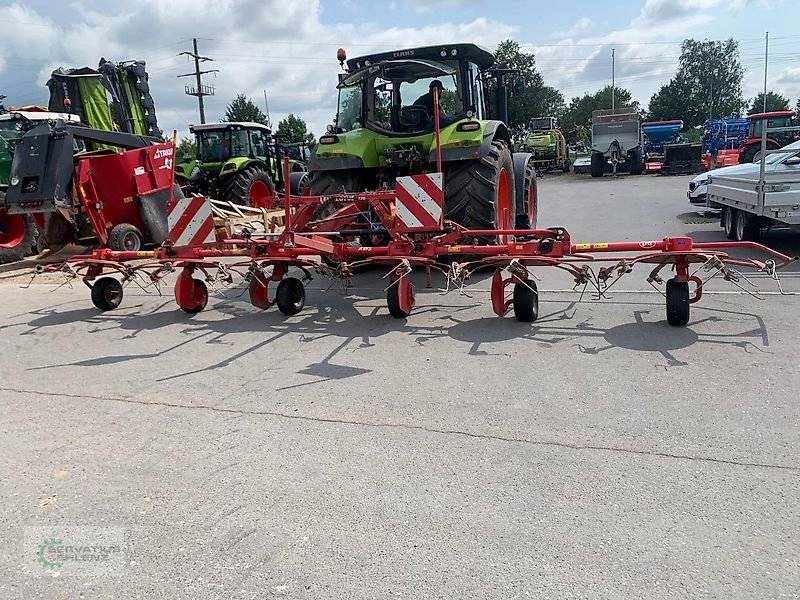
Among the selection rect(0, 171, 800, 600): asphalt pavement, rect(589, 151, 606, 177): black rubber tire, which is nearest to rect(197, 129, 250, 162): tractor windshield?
rect(0, 171, 800, 600): asphalt pavement

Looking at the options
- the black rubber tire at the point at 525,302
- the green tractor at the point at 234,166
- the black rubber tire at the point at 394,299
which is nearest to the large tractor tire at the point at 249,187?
the green tractor at the point at 234,166

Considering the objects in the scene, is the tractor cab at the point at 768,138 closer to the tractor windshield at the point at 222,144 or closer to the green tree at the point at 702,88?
the tractor windshield at the point at 222,144

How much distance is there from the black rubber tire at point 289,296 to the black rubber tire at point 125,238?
4.76m

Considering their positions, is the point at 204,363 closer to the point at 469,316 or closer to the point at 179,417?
the point at 179,417

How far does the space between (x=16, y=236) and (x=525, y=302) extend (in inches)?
378

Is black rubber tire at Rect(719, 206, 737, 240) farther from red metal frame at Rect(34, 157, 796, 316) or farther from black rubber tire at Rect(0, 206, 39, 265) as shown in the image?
black rubber tire at Rect(0, 206, 39, 265)

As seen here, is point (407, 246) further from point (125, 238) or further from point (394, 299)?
point (125, 238)

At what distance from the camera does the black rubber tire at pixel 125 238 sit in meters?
9.65

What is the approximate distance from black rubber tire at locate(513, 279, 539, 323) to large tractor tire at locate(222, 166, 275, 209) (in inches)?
429

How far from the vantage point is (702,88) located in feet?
205

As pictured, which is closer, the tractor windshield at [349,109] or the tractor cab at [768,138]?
the tractor windshield at [349,109]

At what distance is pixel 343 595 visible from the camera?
2.25 metres

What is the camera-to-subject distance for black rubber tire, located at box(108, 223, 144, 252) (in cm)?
965

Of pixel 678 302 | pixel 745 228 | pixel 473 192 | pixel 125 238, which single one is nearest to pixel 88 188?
pixel 125 238
